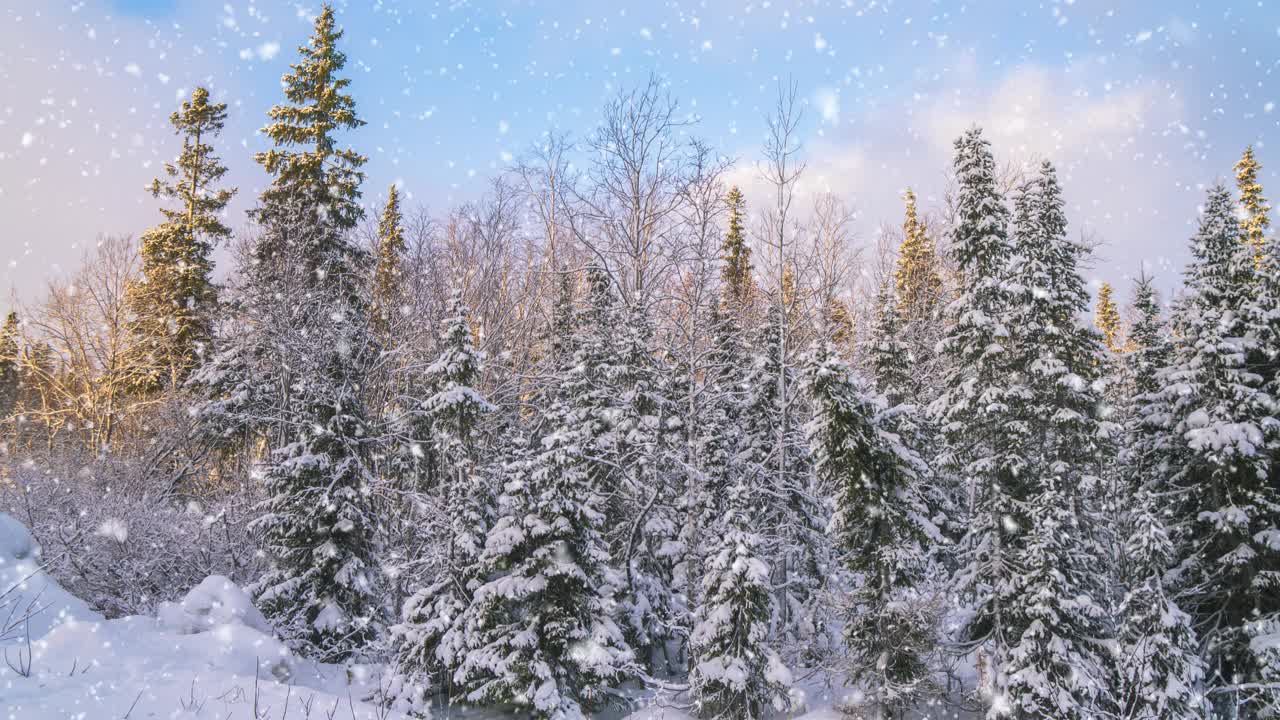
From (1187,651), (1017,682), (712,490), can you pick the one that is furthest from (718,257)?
(1187,651)

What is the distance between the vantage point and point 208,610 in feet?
37.3

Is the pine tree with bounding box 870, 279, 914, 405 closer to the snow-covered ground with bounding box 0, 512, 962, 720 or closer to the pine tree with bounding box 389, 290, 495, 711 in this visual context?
the pine tree with bounding box 389, 290, 495, 711

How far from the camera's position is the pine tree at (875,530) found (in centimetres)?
1630

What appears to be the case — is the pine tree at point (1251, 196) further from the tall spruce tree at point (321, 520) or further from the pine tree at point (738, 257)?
the tall spruce tree at point (321, 520)

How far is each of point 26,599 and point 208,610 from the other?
2713mm

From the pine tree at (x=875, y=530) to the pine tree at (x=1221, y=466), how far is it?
23.5 ft

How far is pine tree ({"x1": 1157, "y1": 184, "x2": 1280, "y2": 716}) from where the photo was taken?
16.7 metres

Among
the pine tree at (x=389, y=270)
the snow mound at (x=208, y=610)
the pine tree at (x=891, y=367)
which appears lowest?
the snow mound at (x=208, y=610)

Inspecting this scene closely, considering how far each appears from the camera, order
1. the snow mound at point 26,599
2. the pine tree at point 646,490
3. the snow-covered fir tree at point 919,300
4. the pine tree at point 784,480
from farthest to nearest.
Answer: the snow-covered fir tree at point 919,300 < the pine tree at point 784,480 < the pine tree at point 646,490 < the snow mound at point 26,599

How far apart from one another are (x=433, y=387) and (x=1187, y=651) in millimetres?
21140

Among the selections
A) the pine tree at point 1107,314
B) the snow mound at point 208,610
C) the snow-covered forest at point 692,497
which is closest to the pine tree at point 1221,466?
the snow-covered forest at point 692,497

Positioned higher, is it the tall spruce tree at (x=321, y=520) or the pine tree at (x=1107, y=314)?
the pine tree at (x=1107, y=314)

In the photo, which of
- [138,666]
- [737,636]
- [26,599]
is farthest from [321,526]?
[737,636]

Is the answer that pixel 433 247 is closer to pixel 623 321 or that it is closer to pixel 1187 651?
pixel 623 321
